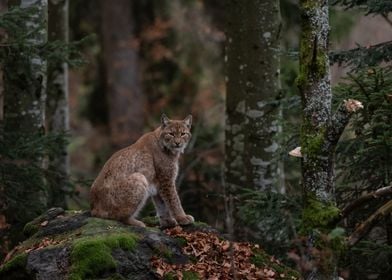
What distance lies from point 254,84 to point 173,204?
3.23 metres

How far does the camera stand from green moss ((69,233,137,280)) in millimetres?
6742

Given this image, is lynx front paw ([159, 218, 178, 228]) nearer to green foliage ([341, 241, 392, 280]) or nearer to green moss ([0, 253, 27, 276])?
green moss ([0, 253, 27, 276])

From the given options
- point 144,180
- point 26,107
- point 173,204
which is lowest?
point 173,204

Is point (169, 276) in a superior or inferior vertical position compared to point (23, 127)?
inferior

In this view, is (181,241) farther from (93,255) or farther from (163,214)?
(93,255)

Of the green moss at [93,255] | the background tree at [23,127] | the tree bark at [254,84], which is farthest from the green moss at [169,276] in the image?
the tree bark at [254,84]

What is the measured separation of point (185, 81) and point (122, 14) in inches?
102

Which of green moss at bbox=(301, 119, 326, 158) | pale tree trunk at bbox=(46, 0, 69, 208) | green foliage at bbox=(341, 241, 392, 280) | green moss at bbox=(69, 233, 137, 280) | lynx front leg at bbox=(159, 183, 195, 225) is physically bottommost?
green foliage at bbox=(341, 241, 392, 280)

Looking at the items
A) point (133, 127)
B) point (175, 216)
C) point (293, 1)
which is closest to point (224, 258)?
point (175, 216)

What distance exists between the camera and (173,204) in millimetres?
8344

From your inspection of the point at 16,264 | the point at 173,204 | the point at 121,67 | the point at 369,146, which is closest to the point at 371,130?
the point at 369,146

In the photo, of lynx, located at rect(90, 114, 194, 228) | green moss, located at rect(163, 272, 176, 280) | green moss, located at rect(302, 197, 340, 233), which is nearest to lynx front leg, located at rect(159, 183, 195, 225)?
lynx, located at rect(90, 114, 194, 228)

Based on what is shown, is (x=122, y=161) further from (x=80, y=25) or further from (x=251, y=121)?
(x=80, y=25)

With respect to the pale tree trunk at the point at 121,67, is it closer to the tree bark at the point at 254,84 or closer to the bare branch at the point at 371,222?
the tree bark at the point at 254,84
